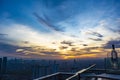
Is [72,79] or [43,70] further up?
[72,79]

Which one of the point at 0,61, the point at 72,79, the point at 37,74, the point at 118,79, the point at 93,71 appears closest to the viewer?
the point at 72,79

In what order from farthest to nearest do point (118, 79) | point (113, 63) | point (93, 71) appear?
point (113, 63) < point (93, 71) < point (118, 79)

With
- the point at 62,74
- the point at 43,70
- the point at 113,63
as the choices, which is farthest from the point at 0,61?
the point at 62,74

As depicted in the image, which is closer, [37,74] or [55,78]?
[55,78]

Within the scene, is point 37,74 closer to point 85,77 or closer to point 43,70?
point 43,70

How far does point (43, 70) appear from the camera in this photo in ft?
90.5

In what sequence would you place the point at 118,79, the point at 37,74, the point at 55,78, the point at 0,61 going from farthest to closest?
the point at 0,61, the point at 37,74, the point at 55,78, the point at 118,79

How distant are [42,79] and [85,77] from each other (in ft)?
6.36

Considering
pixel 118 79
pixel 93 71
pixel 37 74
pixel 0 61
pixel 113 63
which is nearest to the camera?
pixel 118 79

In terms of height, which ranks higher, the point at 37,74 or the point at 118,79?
the point at 118,79

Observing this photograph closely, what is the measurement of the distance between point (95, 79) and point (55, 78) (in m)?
1.32

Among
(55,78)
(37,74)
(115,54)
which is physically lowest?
(37,74)

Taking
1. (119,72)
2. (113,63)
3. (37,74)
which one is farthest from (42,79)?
(37,74)

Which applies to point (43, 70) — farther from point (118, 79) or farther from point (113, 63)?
point (118, 79)
